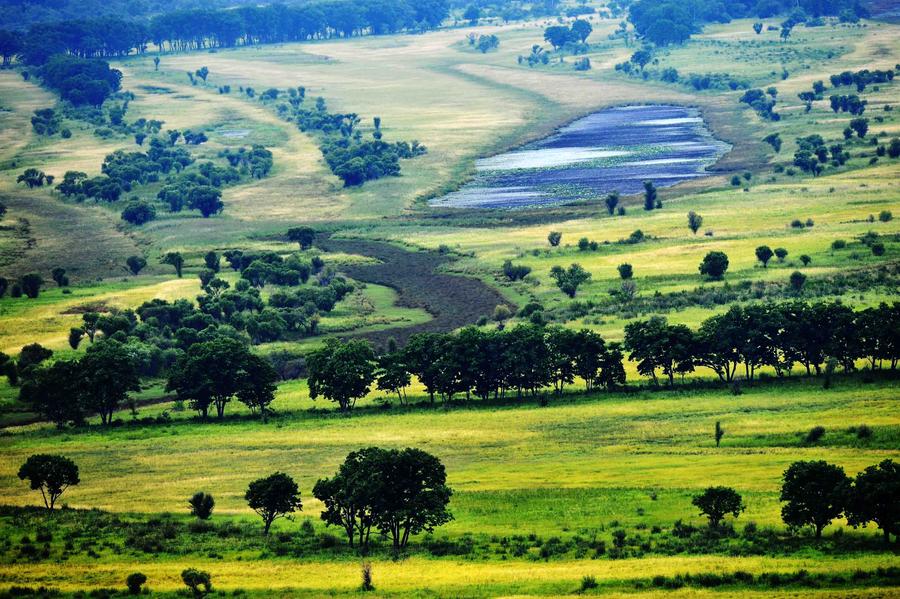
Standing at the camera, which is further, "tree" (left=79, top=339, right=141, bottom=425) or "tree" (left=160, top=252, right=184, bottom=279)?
"tree" (left=160, top=252, right=184, bottom=279)

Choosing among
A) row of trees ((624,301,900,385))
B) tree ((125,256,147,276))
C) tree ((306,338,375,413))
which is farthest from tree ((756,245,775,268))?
tree ((125,256,147,276))

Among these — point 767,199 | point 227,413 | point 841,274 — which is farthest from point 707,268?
point 227,413

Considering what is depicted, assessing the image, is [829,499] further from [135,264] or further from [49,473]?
[135,264]

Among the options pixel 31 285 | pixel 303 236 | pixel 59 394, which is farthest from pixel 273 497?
pixel 303 236

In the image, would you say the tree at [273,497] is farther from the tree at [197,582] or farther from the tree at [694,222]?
the tree at [694,222]

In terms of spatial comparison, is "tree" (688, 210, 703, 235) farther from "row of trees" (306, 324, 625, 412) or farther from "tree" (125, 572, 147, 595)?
"tree" (125, 572, 147, 595)

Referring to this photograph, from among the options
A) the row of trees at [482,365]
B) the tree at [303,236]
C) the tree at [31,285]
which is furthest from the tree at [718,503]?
the tree at [303,236]

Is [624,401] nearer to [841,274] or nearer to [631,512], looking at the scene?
[631,512]
